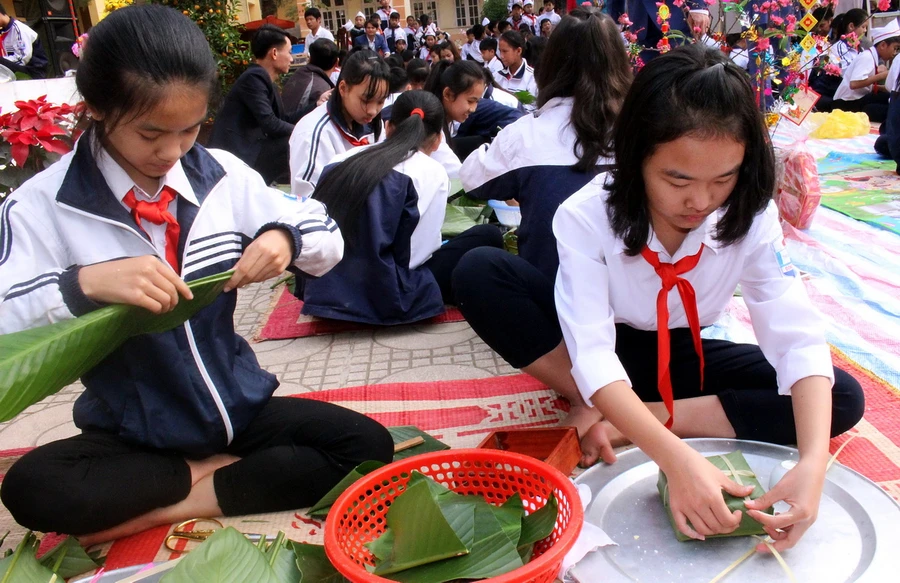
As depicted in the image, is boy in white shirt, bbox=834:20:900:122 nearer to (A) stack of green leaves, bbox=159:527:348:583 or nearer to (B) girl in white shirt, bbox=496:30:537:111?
(B) girl in white shirt, bbox=496:30:537:111

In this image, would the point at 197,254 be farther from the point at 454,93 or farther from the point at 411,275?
the point at 454,93

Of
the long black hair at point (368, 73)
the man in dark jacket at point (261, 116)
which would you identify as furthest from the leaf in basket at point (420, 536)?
the man in dark jacket at point (261, 116)

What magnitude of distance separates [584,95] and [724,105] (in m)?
0.76

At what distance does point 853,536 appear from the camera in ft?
3.51

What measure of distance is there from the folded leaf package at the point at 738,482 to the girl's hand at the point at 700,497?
0.02 m

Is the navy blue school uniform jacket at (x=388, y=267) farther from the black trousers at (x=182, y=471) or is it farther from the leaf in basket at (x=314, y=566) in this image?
the leaf in basket at (x=314, y=566)

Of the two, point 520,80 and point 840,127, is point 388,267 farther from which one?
point 840,127

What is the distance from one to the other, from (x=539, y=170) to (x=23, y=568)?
4.44ft

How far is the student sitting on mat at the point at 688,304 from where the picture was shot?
1.09 m

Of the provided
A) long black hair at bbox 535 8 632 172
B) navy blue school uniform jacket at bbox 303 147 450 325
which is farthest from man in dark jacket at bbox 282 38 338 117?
long black hair at bbox 535 8 632 172

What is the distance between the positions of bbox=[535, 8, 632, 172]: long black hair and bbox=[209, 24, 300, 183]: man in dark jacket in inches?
106

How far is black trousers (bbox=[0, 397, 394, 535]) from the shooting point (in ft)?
3.97

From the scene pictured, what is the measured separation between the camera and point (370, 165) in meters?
2.36

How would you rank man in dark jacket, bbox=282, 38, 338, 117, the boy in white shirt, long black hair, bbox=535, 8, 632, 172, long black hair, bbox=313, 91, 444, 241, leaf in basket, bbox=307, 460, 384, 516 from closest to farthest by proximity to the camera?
1. leaf in basket, bbox=307, 460, 384, 516
2. long black hair, bbox=535, 8, 632, 172
3. long black hair, bbox=313, 91, 444, 241
4. man in dark jacket, bbox=282, 38, 338, 117
5. the boy in white shirt
